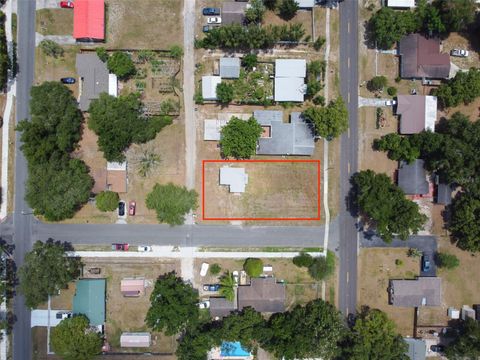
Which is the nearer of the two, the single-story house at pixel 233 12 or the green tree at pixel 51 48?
the green tree at pixel 51 48

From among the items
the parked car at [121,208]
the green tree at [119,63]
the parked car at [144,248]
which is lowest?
the parked car at [144,248]

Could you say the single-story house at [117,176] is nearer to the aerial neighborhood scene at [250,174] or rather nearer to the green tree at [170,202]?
the aerial neighborhood scene at [250,174]

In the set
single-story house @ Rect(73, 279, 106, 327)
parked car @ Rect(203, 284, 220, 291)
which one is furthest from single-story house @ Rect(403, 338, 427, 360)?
single-story house @ Rect(73, 279, 106, 327)

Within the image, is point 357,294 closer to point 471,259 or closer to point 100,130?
point 471,259

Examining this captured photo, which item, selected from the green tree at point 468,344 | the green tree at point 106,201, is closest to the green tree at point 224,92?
the green tree at point 106,201

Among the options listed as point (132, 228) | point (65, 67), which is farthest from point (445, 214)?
point (65, 67)
